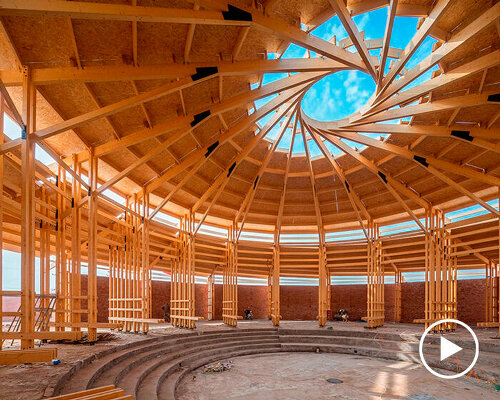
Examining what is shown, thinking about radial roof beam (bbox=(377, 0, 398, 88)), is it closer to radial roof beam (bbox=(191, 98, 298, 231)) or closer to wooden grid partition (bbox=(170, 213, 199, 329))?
radial roof beam (bbox=(191, 98, 298, 231))

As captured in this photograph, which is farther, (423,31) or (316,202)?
(316,202)

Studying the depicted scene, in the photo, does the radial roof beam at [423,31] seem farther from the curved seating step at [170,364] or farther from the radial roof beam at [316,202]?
the curved seating step at [170,364]

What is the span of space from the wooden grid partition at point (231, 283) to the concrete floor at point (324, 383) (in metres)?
5.99

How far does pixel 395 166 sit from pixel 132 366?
48.8 feet

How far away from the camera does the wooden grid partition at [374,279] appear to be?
21753 mm

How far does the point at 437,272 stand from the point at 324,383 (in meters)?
10.7

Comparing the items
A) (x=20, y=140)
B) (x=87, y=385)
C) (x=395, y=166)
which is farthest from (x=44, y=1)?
(x=395, y=166)

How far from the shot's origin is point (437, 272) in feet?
65.1

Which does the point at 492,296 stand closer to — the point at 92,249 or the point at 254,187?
the point at 254,187

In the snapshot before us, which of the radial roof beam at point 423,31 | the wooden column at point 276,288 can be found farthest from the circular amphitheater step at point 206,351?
the radial roof beam at point 423,31

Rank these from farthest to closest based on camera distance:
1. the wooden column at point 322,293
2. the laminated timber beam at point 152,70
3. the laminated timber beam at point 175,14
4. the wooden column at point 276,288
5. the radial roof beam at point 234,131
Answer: the wooden column at point 322,293
the wooden column at point 276,288
the radial roof beam at point 234,131
the laminated timber beam at point 152,70
the laminated timber beam at point 175,14

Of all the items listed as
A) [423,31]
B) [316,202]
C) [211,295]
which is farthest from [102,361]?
[211,295]

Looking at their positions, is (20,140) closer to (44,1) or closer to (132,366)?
(44,1)

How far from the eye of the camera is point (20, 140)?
8836mm
